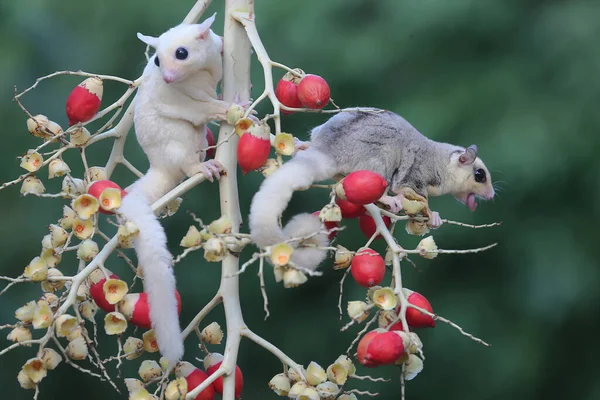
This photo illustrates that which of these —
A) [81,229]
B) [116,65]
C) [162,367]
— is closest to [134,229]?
[81,229]

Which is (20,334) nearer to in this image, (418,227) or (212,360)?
(212,360)

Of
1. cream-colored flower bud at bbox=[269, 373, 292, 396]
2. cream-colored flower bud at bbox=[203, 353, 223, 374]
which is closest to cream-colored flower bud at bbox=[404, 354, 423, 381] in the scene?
cream-colored flower bud at bbox=[269, 373, 292, 396]

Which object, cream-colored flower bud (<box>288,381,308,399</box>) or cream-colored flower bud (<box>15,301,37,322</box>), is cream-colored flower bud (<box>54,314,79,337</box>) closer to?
cream-colored flower bud (<box>15,301,37,322</box>)

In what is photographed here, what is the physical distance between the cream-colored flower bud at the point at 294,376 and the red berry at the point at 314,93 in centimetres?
33

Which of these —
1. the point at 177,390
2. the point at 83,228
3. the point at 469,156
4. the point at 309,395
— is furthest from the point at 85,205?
the point at 469,156

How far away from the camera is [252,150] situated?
1104mm

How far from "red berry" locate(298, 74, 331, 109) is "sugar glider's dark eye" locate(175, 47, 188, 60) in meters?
0.18

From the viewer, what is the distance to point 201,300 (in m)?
2.27

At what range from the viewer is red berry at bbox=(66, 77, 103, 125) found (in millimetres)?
1251

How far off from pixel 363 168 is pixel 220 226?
391 mm

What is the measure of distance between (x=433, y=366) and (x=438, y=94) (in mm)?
678

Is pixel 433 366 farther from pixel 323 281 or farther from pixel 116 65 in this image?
pixel 116 65

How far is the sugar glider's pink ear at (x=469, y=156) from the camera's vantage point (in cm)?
153

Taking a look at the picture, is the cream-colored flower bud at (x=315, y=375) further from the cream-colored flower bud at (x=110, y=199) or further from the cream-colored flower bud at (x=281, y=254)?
the cream-colored flower bud at (x=110, y=199)
